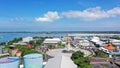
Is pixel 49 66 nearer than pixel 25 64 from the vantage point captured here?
Yes

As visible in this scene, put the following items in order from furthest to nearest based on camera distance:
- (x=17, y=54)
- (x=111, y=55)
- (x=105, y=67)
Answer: (x=111, y=55), (x=17, y=54), (x=105, y=67)

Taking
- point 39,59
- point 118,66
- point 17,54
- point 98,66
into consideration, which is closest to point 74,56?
point 98,66

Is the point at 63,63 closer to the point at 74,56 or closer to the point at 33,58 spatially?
the point at 33,58

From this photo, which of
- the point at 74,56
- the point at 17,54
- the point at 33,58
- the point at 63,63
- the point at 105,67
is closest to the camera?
the point at 63,63

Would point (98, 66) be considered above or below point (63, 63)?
below

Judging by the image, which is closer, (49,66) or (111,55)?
(49,66)

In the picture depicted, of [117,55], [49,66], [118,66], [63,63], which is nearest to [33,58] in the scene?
[49,66]

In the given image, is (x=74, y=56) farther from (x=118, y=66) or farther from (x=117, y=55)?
(x=117, y=55)

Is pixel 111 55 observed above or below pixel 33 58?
below

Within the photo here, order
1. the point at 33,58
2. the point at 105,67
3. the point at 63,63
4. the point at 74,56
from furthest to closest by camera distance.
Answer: the point at 74,56
the point at 105,67
the point at 33,58
the point at 63,63
